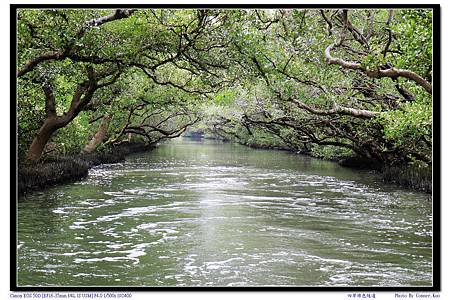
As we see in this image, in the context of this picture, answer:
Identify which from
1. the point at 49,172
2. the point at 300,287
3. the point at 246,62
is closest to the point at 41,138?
the point at 49,172

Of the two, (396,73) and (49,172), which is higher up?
(396,73)

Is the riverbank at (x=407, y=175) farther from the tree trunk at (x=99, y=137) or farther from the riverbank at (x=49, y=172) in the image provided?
the tree trunk at (x=99, y=137)

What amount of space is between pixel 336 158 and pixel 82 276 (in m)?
27.9

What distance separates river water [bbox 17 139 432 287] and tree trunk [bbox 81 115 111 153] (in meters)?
8.87

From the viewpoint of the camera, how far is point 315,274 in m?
8.18

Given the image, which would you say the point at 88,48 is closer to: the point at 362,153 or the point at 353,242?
the point at 353,242

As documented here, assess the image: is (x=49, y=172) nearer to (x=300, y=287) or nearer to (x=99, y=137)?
(x=99, y=137)

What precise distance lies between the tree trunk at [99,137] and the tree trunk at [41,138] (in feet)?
33.0

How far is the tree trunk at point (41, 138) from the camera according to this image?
17.5 metres

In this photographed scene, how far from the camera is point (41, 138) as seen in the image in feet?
58.6

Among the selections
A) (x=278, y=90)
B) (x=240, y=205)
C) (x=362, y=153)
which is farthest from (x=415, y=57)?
(x=362, y=153)

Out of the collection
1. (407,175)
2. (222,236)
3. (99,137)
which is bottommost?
(222,236)

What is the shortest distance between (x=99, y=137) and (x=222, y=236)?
18.9 metres

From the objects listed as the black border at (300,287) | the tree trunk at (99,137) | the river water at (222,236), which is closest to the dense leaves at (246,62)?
the river water at (222,236)
